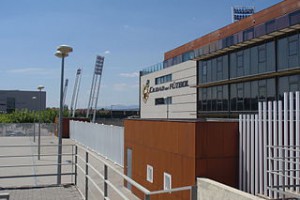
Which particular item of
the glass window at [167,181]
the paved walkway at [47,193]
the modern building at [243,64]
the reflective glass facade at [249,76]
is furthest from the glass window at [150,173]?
the modern building at [243,64]

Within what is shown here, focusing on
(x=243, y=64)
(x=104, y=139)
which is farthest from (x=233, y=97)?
(x=104, y=139)

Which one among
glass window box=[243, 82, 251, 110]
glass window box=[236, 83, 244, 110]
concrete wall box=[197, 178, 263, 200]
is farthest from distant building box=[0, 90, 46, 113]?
concrete wall box=[197, 178, 263, 200]

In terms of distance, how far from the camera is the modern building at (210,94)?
10.6 m

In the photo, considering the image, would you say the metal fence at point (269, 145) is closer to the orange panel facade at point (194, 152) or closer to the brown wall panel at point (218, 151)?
the brown wall panel at point (218, 151)

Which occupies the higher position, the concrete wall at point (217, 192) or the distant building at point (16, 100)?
the distant building at point (16, 100)

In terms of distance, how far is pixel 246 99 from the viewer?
35562 mm

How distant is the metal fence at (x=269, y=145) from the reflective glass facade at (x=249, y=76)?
1922 cm

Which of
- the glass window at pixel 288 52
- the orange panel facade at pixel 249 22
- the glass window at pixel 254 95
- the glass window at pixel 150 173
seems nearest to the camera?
the glass window at pixel 150 173

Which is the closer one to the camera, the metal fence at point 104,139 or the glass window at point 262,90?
the metal fence at point 104,139

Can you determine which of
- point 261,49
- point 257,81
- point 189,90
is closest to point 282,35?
point 261,49

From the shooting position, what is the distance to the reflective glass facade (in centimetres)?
2961

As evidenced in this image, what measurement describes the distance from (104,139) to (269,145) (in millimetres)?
20478

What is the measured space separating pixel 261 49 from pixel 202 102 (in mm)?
13932

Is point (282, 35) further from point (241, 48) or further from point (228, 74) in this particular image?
point (228, 74)
